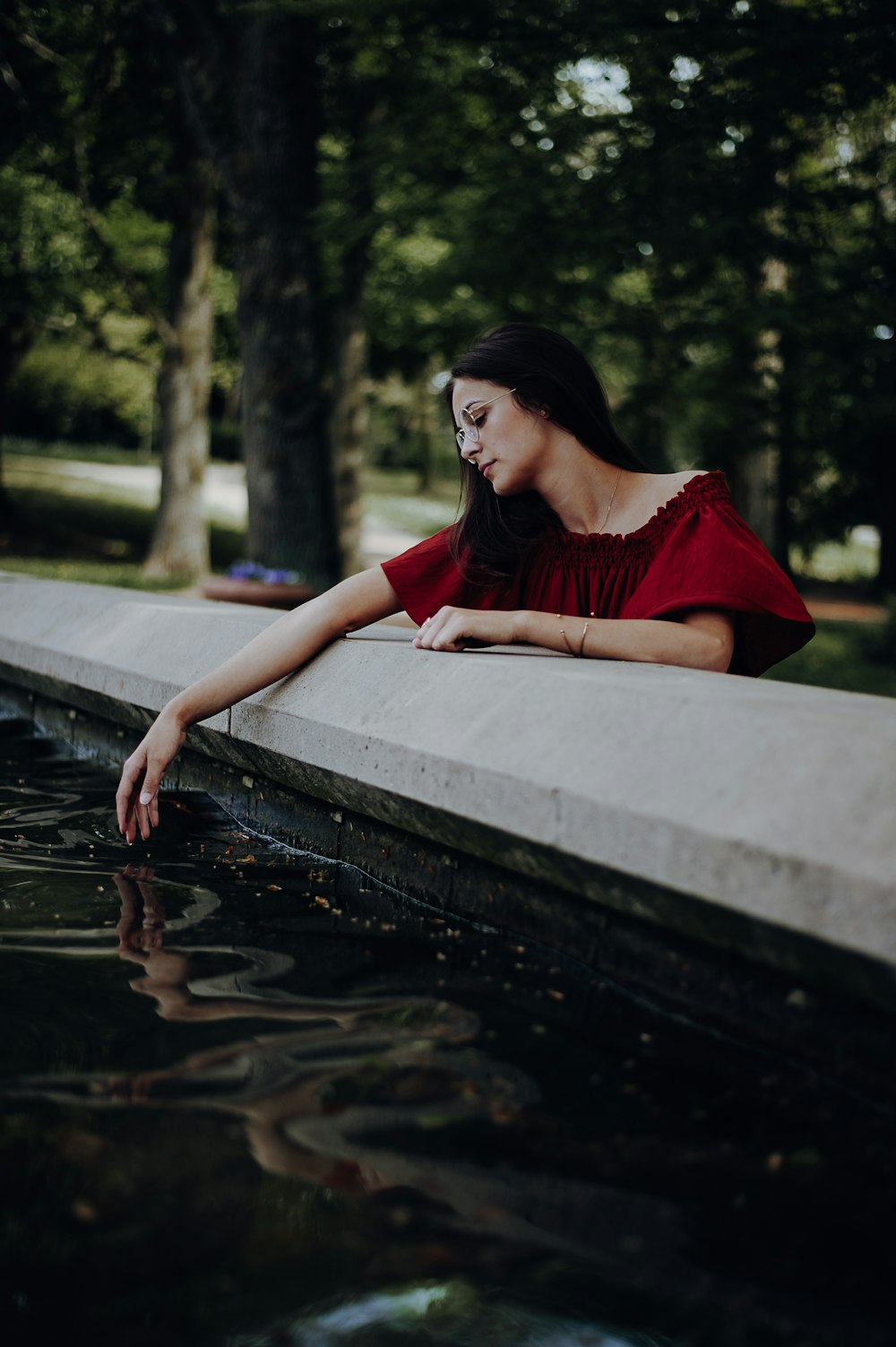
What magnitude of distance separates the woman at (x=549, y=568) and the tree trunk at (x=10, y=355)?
19181mm

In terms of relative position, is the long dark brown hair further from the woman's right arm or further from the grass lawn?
the grass lawn

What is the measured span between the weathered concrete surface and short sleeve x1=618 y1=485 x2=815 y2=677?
0.98 feet

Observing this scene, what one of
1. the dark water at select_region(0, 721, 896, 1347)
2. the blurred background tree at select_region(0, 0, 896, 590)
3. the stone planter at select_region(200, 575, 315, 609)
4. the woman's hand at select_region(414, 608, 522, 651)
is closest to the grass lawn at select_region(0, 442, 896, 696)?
the blurred background tree at select_region(0, 0, 896, 590)

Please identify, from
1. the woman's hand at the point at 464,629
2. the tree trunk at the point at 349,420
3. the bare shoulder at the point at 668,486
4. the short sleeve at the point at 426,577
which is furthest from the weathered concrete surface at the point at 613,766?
the tree trunk at the point at 349,420

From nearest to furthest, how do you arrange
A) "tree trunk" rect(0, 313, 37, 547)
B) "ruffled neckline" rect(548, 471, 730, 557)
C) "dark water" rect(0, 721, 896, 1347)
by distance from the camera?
"dark water" rect(0, 721, 896, 1347), "ruffled neckline" rect(548, 471, 730, 557), "tree trunk" rect(0, 313, 37, 547)

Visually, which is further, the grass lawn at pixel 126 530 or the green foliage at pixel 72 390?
the green foliage at pixel 72 390

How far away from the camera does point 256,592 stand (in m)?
8.34

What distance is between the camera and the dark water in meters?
1.47

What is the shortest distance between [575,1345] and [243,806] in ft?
8.49

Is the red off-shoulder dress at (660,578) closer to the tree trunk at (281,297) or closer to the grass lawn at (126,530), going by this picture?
the grass lawn at (126,530)

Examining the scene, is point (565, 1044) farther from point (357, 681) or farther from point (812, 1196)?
point (357, 681)

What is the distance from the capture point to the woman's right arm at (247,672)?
322cm

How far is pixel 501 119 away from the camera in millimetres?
11656

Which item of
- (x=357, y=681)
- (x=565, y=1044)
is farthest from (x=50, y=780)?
(x=565, y=1044)
